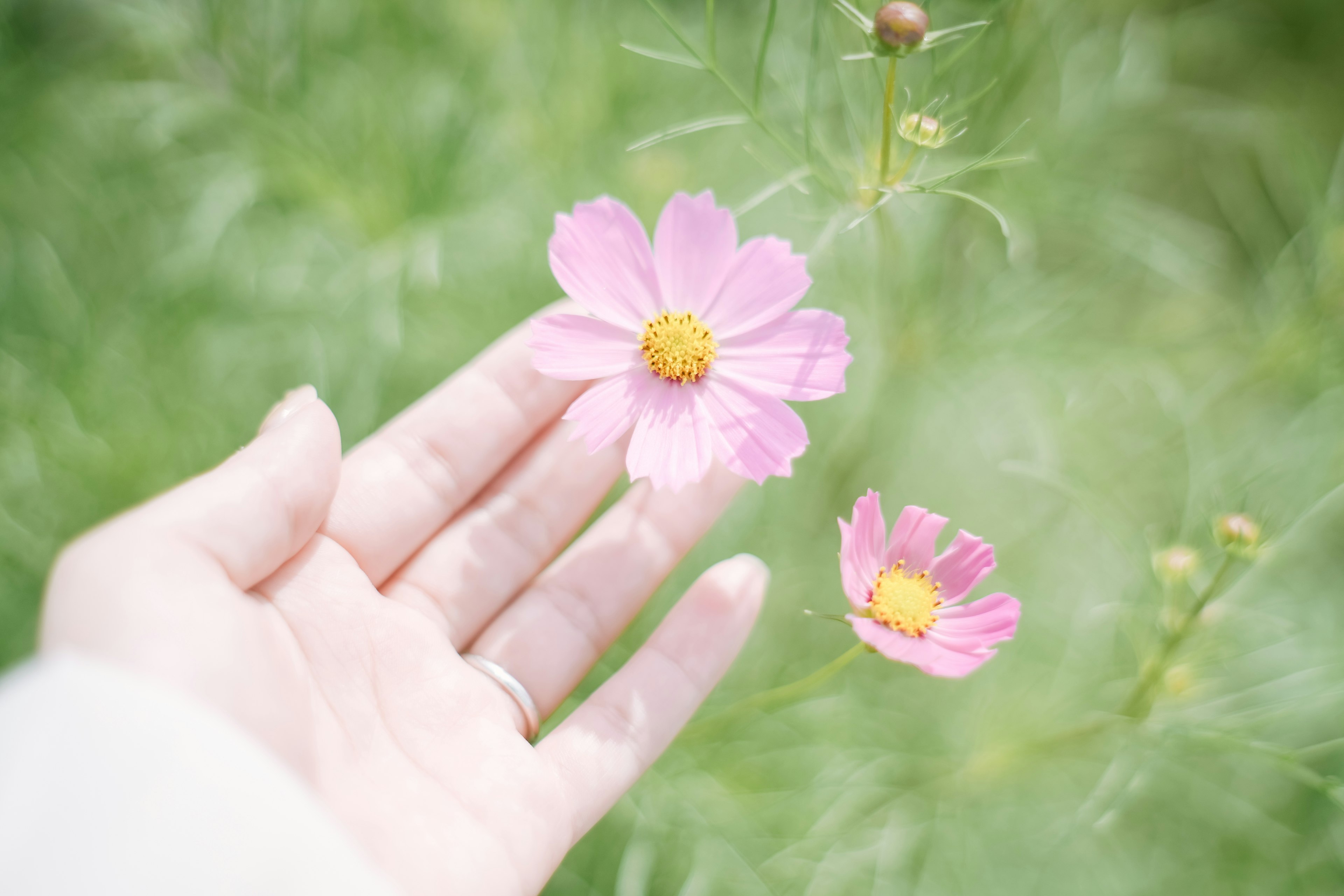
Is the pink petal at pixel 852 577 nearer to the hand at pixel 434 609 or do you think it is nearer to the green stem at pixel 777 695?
the green stem at pixel 777 695

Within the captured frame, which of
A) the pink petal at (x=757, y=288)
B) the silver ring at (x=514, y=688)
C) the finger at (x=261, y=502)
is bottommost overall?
the silver ring at (x=514, y=688)

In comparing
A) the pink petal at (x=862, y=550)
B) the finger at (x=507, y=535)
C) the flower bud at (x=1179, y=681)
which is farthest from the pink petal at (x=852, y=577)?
the flower bud at (x=1179, y=681)

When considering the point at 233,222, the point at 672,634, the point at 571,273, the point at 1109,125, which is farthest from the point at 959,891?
the point at 233,222

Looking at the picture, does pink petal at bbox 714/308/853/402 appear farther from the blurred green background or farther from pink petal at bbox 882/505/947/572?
the blurred green background

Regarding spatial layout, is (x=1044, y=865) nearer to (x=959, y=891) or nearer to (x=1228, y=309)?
(x=959, y=891)

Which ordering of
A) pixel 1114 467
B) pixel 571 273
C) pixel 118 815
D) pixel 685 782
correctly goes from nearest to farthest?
pixel 118 815, pixel 571 273, pixel 685 782, pixel 1114 467

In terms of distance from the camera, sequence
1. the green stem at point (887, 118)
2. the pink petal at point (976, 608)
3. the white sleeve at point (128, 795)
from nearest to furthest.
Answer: the white sleeve at point (128, 795) → the green stem at point (887, 118) → the pink petal at point (976, 608)

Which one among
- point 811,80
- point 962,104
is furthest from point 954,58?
point 811,80

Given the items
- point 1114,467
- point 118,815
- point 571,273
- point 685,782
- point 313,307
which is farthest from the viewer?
point 1114,467

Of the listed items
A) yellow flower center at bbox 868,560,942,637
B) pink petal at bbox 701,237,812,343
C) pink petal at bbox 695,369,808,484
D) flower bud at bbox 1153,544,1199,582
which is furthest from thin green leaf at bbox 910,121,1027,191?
flower bud at bbox 1153,544,1199,582
